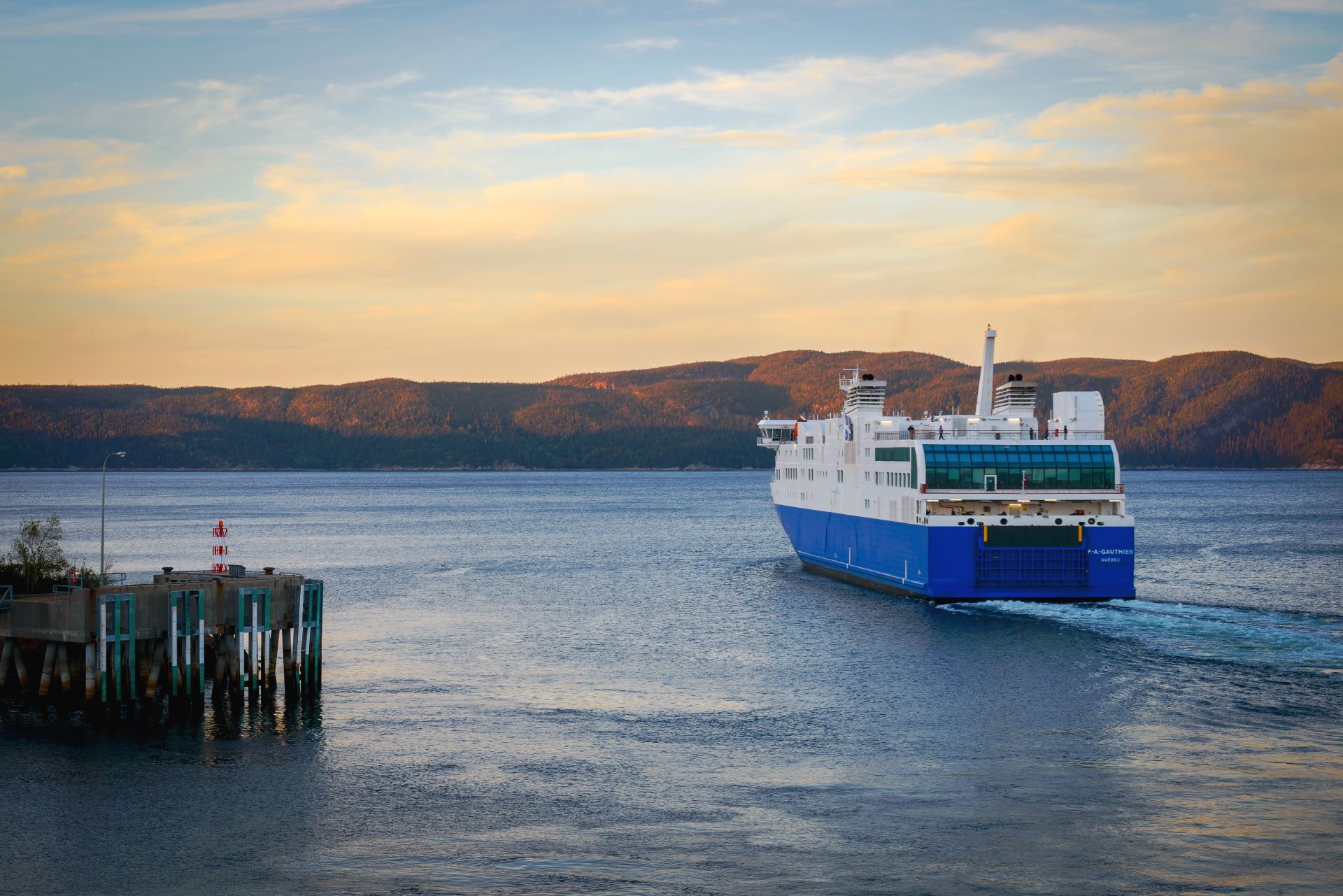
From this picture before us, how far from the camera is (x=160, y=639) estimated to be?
35906mm

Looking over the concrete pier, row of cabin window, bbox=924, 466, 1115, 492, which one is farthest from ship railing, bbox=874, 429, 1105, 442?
the concrete pier

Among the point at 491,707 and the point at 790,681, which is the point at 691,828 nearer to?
the point at 491,707

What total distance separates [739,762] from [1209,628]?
27.6 meters

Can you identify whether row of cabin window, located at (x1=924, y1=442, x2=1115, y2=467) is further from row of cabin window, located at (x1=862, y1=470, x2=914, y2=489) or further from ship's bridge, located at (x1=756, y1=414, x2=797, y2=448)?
ship's bridge, located at (x1=756, y1=414, x2=797, y2=448)

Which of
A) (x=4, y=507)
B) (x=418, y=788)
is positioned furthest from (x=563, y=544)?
(x=4, y=507)

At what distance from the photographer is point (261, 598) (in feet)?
121

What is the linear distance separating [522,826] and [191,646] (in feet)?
49.3

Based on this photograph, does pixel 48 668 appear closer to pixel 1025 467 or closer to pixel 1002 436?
pixel 1025 467

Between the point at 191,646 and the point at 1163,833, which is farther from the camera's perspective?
the point at 191,646

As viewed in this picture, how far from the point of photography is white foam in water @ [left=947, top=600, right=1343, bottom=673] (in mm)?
44219

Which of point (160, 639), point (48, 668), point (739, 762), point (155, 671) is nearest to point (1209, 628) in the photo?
point (739, 762)

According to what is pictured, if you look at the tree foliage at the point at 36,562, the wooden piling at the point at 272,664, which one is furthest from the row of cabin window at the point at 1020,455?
the tree foliage at the point at 36,562

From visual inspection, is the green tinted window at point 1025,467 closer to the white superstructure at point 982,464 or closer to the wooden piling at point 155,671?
the white superstructure at point 982,464

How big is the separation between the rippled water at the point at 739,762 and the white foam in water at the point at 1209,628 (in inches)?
9.8
